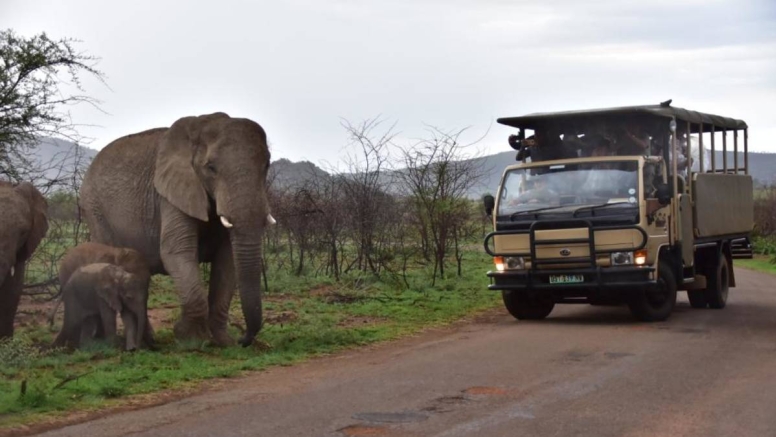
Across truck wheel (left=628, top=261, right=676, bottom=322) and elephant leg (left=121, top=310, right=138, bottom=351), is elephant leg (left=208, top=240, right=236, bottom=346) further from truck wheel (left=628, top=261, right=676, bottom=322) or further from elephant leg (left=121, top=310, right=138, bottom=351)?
truck wheel (left=628, top=261, right=676, bottom=322)

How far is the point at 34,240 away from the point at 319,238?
11.9 meters

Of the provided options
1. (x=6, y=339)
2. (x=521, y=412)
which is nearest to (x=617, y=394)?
(x=521, y=412)

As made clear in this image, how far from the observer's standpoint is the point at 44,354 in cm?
1144

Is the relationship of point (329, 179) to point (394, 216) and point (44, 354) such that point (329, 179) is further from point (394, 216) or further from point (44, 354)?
point (44, 354)

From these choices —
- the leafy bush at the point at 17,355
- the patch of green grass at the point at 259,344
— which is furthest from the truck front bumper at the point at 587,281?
the leafy bush at the point at 17,355

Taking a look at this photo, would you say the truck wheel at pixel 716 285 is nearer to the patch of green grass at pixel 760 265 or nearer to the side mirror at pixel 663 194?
the side mirror at pixel 663 194

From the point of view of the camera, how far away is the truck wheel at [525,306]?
52.2 feet

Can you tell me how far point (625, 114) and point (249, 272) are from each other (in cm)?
693

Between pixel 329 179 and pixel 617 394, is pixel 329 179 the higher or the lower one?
the higher one

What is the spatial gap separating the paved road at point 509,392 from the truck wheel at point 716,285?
3.64m

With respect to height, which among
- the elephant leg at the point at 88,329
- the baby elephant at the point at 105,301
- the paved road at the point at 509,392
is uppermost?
the baby elephant at the point at 105,301

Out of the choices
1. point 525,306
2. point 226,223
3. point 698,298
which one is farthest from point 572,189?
point 226,223

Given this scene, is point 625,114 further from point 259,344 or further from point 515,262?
point 259,344

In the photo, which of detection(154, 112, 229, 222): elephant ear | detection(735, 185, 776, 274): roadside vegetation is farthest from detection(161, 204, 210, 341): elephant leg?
detection(735, 185, 776, 274): roadside vegetation
